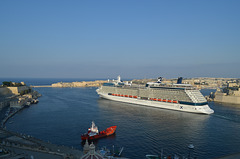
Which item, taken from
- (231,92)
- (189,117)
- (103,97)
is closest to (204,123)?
(189,117)

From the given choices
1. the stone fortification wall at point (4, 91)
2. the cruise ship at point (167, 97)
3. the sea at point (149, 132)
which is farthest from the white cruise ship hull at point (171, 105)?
the stone fortification wall at point (4, 91)

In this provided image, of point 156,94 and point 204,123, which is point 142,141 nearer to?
point 204,123

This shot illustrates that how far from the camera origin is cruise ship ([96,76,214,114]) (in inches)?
2008

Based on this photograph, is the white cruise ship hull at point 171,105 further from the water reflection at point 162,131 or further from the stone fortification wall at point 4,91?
the stone fortification wall at point 4,91

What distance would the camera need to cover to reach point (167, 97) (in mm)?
57625

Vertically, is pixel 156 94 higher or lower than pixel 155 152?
higher

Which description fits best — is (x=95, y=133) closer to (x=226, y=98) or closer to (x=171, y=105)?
(x=171, y=105)

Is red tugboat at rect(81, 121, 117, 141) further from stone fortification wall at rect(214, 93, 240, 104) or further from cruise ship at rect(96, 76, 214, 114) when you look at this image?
stone fortification wall at rect(214, 93, 240, 104)

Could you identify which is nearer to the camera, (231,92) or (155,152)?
(155,152)

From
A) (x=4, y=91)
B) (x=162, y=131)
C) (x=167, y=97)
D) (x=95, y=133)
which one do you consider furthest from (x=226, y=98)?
(x=4, y=91)

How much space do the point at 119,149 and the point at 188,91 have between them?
34636 mm

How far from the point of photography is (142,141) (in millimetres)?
28625

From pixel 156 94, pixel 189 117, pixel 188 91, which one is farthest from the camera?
pixel 156 94

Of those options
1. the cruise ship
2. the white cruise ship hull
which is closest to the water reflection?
the white cruise ship hull
